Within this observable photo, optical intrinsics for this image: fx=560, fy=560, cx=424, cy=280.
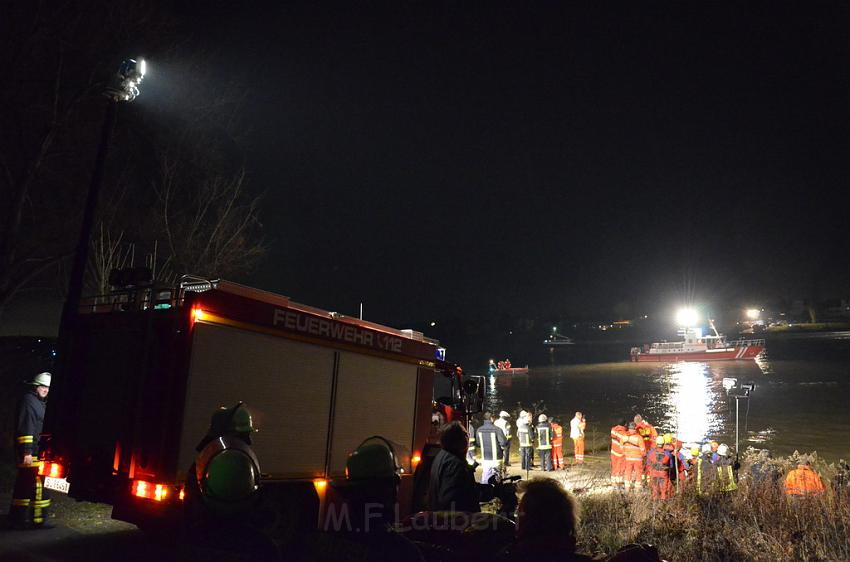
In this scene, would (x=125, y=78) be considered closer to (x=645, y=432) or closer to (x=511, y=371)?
(x=645, y=432)

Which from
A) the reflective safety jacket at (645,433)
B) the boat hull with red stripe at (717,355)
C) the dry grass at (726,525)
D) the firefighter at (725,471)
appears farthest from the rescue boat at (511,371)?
the dry grass at (726,525)

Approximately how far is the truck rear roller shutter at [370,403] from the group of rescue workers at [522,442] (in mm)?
3621

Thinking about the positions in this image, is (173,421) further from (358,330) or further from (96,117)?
(96,117)

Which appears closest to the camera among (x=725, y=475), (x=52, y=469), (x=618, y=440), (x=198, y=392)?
(x=198, y=392)

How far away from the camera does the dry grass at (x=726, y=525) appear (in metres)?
5.71

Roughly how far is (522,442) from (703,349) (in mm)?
74696

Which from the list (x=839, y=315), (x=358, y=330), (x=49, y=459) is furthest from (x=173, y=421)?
(x=839, y=315)

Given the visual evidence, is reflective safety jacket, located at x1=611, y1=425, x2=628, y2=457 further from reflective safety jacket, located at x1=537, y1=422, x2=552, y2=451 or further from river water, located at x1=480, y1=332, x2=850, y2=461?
river water, located at x1=480, y1=332, x2=850, y2=461

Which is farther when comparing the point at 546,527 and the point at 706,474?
the point at 706,474

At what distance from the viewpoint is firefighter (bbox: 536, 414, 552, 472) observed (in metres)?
13.4

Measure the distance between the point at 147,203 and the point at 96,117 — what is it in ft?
7.22

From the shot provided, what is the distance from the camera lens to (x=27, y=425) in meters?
6.51

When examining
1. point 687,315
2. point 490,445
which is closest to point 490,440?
point 490,445

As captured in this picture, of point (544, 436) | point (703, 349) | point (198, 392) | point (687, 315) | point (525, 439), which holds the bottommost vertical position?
point (525, 439)
